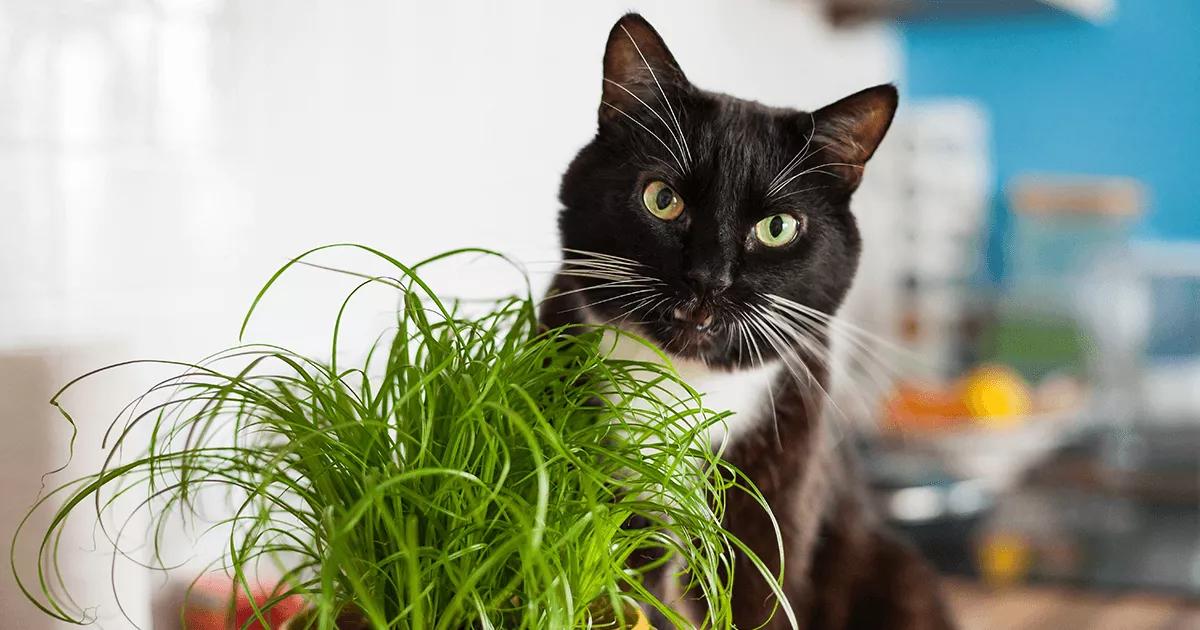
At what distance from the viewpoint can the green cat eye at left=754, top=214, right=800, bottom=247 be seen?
0.65 m

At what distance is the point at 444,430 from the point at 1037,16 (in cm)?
374

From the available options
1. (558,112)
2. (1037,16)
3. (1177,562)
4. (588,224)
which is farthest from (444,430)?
(1037,16)

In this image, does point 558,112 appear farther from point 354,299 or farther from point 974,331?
point 974,331

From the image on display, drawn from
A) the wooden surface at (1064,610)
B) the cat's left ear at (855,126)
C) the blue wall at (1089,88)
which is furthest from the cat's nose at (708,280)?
the blue wall at (1089,88)

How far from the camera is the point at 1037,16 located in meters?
3.70

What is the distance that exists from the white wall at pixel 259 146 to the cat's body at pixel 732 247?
0.49ft

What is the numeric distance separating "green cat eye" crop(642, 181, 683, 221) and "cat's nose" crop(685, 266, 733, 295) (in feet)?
0.16

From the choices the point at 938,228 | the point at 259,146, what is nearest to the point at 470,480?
the point at 259,146

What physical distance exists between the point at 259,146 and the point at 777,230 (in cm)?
52

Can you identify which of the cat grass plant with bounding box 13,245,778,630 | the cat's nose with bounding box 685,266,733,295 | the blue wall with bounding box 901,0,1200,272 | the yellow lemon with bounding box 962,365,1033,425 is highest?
the blue wall with bounding box 901,0,1200,272

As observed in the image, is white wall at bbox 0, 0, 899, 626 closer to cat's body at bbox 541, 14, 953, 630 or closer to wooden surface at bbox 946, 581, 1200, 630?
cat's body at bbox 541, 14, 953, 630

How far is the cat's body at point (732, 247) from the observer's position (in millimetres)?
634

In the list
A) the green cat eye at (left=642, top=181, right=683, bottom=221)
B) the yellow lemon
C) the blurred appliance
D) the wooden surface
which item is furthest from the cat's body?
the blurred appliance

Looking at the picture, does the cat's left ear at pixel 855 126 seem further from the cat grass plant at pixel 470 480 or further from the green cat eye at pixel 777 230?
the cat grass plant at pixel 470 480
